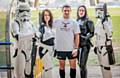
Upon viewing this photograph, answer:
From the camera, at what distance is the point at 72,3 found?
3432 millimetres

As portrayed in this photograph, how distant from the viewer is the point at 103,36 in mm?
3467

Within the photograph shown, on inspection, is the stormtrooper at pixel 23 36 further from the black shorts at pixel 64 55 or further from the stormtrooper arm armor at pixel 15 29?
the black shorts at pixel 64 55

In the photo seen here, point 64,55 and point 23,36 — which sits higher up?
point 23,36

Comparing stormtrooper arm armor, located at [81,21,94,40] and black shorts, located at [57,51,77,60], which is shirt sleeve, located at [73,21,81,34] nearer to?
stormtrooper arm armor, located at [81,21,94,40]

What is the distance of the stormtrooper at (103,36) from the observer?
3.44 metres

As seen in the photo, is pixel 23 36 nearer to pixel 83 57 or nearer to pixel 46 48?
pixel 46 48

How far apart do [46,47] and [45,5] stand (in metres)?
0.51

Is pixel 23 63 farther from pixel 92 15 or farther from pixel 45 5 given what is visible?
pixel 92 15

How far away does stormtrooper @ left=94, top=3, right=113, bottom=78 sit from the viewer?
344cm

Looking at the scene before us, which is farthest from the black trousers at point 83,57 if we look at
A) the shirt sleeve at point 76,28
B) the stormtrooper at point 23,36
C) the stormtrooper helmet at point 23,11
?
the stormtrooper helmet at point 23,11

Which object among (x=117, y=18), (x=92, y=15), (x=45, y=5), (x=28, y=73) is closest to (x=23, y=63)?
(x=28, y=73)

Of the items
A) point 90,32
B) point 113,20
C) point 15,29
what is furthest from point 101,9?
point 15,29

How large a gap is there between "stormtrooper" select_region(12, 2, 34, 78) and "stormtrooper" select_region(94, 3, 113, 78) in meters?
0.80

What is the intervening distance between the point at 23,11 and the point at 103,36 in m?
1.01
